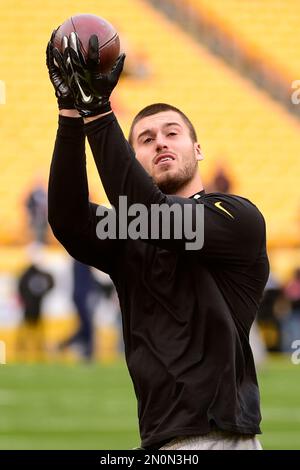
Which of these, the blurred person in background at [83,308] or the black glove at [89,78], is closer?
the black glove at [89,78]

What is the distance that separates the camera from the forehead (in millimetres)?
3656

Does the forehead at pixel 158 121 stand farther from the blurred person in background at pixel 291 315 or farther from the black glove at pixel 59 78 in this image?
the blurred person in background at pixel 291 315

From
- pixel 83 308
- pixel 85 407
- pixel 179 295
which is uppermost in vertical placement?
pixel 83 308

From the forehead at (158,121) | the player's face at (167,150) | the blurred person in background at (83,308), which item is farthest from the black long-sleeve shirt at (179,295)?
the blurred person in background at (83,308)

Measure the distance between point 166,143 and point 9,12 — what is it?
16732 millimetres

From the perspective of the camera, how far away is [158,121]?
3664 millimetres

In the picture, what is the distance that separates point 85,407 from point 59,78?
6480 millimetres

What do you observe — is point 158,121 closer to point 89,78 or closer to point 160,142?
point 160,142

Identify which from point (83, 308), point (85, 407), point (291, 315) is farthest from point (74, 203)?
point (291, 315)

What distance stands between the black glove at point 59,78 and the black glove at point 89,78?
7 cm

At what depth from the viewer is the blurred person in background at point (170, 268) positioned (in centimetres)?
329

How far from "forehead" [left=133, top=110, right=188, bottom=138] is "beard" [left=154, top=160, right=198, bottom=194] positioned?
14 centimetres

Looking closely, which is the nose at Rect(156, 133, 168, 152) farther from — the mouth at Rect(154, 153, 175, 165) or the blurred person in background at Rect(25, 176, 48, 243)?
the blurred person in background at Rect(25, 176, 48, 243)

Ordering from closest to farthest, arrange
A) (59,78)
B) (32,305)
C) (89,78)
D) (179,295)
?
(89,78), (59,78), (179,295), (32,305)
